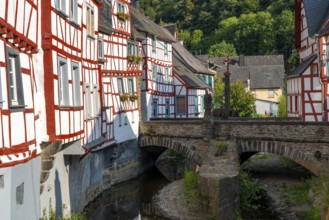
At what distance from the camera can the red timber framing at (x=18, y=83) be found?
9.07m

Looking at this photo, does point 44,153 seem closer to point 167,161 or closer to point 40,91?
point 40,91

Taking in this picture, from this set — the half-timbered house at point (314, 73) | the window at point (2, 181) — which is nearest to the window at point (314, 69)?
the half-timbered house at point (314, 73)

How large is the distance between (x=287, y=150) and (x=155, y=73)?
48.9 feet

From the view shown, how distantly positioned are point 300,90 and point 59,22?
1837cm

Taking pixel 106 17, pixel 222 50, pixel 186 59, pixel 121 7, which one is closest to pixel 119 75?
pixel 106 17

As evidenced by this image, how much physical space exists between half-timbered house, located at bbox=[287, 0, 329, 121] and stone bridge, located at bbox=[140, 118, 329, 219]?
4263mm

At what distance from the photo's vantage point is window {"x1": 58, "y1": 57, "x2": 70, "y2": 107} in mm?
14312

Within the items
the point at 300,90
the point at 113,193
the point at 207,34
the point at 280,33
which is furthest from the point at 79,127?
the point at 207,34

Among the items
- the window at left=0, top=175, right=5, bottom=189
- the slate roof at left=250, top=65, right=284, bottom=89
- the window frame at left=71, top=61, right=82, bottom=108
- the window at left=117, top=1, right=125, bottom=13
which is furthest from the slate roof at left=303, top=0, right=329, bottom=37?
the slate roof at left=250, top=65, right=284, bottom=89

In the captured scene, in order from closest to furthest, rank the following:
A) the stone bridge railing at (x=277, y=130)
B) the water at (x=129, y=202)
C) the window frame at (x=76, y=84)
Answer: the window frame at (x=76, y=84) → the water at (x=129, y=202) → the stone bridge railing at (x=277, y=130)

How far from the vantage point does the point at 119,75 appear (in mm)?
27281

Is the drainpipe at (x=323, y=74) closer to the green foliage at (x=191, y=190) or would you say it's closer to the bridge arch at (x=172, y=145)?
the bridge arch at (x=172, y=145)

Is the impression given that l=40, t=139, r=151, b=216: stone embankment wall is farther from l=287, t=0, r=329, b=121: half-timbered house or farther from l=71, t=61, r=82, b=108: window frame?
l=287, t=0, r=329, b=121: half-timbered house

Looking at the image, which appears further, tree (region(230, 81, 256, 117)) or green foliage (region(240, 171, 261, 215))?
tree (region(230, 81, 256, 117))
